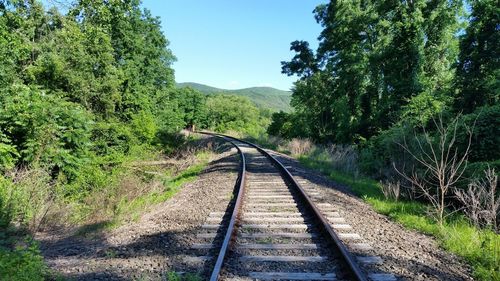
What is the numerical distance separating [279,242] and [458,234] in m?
2.93

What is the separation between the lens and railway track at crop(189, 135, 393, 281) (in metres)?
4.10

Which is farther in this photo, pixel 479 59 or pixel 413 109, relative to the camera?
pixel 413 109

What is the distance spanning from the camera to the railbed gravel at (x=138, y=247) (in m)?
4.18

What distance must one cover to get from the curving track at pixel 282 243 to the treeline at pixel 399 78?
329 cm

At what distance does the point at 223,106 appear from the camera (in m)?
87.9

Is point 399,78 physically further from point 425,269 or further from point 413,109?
point 425,269

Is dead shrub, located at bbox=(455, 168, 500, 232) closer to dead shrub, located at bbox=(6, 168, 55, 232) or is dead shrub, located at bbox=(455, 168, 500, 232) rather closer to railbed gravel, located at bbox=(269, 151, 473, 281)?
railbed gravel, located at bbox=(269, 151, 473, 281)

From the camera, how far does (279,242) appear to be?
17.3 ft

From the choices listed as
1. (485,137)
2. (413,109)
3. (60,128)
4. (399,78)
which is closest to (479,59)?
(413,109)

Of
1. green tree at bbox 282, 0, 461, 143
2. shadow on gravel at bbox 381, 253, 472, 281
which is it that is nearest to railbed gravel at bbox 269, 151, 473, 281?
shadow on gravel at bbox 381, 253, 472, 281

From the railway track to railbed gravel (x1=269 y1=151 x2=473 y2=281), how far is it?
314mm

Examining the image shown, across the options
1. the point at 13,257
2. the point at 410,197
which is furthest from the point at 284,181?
the point at 13,257

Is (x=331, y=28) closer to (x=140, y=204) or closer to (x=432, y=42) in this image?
(x=432, y=42)

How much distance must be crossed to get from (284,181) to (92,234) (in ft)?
19.9
